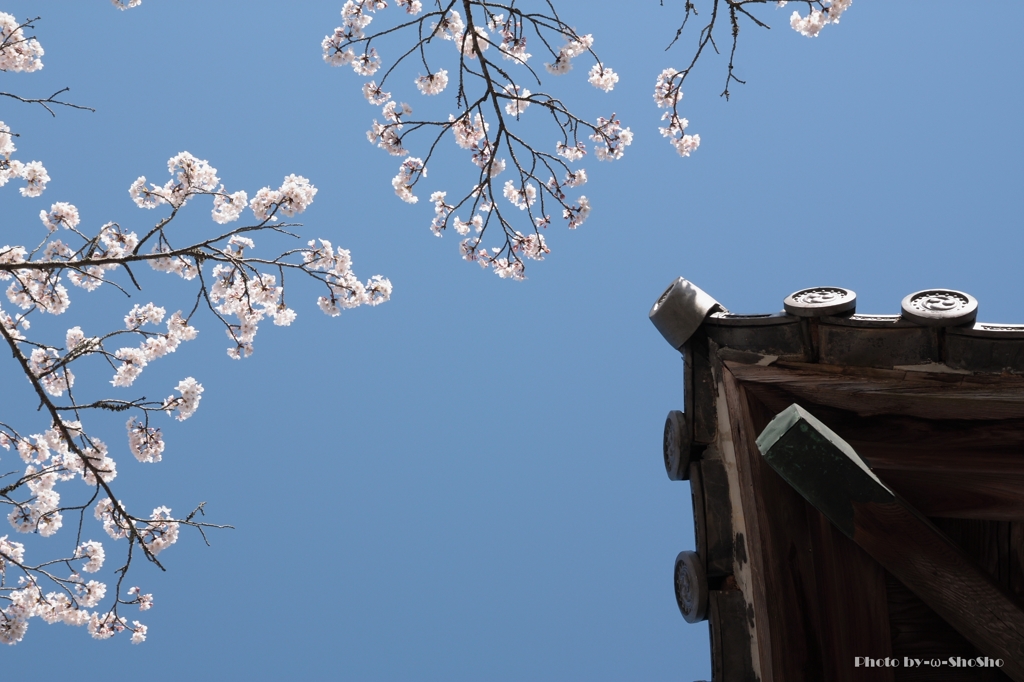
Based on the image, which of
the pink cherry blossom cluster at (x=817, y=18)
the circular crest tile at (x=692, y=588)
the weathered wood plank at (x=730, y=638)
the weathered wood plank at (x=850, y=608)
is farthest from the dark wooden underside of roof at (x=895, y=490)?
the pink cherry blossom cluster at (x=817, y=18)

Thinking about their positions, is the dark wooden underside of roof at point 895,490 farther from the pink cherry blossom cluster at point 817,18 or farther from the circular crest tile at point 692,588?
the pink cherry blossom cluster at point 817,18

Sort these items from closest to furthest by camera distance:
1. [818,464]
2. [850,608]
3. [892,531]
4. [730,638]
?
[818,464] < [892,531] < [850,608] < [730,638]

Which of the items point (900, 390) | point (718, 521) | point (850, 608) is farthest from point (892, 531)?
point (718, 521)

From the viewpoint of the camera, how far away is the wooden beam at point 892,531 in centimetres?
214

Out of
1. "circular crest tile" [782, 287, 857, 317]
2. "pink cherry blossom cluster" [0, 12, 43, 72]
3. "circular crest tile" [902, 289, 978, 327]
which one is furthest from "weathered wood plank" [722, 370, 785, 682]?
"pink cherry blossom cluster" [0, 12, 43, 72]

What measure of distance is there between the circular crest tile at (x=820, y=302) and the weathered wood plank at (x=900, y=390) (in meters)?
0.25

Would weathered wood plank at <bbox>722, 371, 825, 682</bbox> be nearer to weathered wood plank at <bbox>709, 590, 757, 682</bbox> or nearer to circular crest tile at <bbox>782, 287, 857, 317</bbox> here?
weathered wood plank at <bbox>709, 590, 757, 682</bbox>

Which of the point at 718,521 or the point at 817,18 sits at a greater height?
the point at 817,18

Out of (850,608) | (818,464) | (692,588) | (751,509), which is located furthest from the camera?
(692,588)

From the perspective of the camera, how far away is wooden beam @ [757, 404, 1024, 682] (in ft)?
7.01

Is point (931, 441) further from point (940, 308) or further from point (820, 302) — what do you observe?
point (820, 302)

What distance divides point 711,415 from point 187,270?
4314 mm

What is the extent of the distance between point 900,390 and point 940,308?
375mm

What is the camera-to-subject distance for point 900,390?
2738 mm
